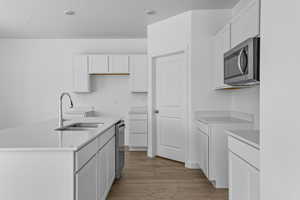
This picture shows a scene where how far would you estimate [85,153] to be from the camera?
6.69 feet

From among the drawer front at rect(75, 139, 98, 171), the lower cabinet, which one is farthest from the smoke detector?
the drawer front at rect(75, 139, 98, 171)

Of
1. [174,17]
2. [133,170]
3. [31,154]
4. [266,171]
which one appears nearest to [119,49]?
[174,17]

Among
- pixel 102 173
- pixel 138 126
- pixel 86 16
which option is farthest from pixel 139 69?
pixel 102 173

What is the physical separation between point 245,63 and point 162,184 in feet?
6.75

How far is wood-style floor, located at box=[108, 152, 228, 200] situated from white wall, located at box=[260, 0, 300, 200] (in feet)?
6.38

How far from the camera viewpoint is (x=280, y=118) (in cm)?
125

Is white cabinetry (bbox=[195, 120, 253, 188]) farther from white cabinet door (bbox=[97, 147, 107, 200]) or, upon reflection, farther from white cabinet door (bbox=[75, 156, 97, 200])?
white cabinet door (bbox=[75, 156, 97, 200])

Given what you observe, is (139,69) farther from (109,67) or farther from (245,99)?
(245,99)

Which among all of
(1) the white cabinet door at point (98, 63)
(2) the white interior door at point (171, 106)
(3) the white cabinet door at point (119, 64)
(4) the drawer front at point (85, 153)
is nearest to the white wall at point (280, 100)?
(4) the drawer front at point (85, 153)

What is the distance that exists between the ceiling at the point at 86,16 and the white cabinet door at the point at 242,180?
276cm

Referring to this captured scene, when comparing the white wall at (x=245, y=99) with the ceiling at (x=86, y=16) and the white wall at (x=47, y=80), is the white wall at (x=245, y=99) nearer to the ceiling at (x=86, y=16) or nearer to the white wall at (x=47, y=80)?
the ceiling at (x=86, y=16)

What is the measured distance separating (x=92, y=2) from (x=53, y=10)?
85 cm

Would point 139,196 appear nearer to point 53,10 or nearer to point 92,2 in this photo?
point 92,2

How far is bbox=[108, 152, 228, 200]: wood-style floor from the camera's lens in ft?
10.6
